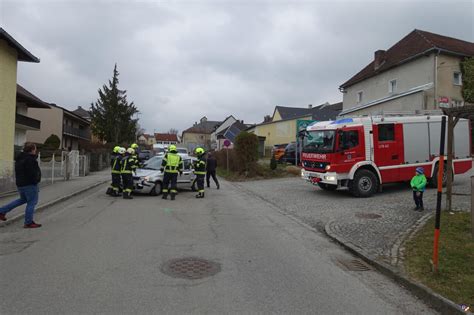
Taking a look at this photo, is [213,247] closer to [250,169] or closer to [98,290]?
[98,290]

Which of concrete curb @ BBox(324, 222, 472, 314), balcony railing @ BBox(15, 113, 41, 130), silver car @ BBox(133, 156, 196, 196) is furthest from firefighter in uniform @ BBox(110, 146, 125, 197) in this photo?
balcony railing @ BBox(15, 113, 41, 130)

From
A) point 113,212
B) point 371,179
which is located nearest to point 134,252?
point 113,212

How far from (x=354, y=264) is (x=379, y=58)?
3117 cm

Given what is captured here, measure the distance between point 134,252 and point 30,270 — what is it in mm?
1500

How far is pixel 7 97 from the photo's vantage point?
46.8ft

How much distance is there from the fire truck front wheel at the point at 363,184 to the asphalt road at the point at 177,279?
4.80 m

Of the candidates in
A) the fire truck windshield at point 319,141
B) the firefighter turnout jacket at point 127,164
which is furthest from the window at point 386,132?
the firefighter turnout jacket at point 127,164

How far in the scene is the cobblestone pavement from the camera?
272 inches

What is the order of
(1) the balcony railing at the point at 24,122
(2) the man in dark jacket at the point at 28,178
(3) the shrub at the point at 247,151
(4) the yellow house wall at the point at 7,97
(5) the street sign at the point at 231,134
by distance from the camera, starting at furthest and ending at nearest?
(1) the balcony railing at the point at 24,122 → (5) the street sign at the point at 231,134 → (3) the shrub at the point at 247,151 → (4) the yellow house wall at the point at 7,97 → (2) the man in dark jacket at the point at 28,178

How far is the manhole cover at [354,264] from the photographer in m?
5.61

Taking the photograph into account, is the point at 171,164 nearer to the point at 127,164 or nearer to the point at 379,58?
the point at 127,164

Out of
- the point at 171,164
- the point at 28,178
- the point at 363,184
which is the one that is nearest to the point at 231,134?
the point at 171,164

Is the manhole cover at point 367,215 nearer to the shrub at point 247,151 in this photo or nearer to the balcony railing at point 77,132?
the shrub at point 247,151

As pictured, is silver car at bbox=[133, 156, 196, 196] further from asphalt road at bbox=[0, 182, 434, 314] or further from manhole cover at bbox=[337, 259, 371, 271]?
manhole cover at bbox=[337, 259, 371, 271]
